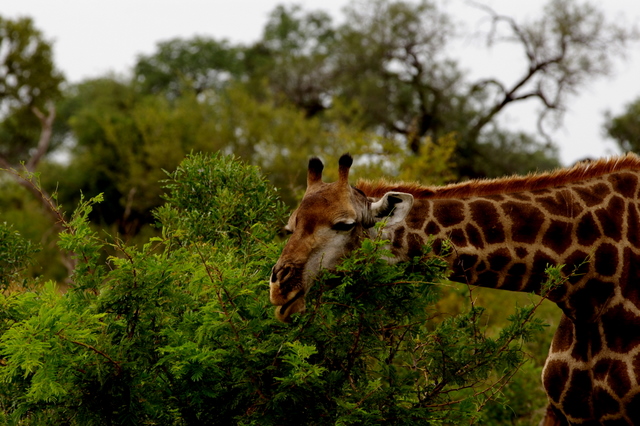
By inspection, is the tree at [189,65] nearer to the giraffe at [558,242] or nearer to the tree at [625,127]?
the tree at [625,127]

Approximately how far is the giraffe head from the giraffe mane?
332 mm

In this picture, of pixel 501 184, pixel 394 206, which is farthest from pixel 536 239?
pixel 394 206

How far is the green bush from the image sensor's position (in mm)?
4988

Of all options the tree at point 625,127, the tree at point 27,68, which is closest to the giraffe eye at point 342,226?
the tree at point 27,68

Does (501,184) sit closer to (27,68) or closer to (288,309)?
(288,309)

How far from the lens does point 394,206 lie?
226 inches

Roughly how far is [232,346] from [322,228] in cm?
102

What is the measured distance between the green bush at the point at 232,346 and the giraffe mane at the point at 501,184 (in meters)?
0.89

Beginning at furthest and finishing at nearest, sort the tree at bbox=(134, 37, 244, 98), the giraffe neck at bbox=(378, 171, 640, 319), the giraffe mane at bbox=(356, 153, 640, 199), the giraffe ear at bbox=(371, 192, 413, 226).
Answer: the tree at bbox=(134, 37, 244, 98), the giraffe mane at bbox=(356, 153, 640, 199), the giraffe neck at bbox=(378, 171, 640, 319), the giraffe ear at bbox=(371, 192, 413, 226)

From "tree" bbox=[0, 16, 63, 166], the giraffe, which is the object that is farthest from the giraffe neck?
"tree" bbox=[0, 16, 63, 166]

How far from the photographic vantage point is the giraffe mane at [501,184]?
245 inches

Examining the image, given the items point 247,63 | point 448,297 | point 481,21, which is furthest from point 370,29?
point 448,297

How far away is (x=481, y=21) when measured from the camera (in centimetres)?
3575

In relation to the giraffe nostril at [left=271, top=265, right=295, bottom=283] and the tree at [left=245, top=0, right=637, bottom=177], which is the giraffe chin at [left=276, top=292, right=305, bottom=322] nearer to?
the giraffe nostril at [left=271, top=265, right=295, bottom=283]
